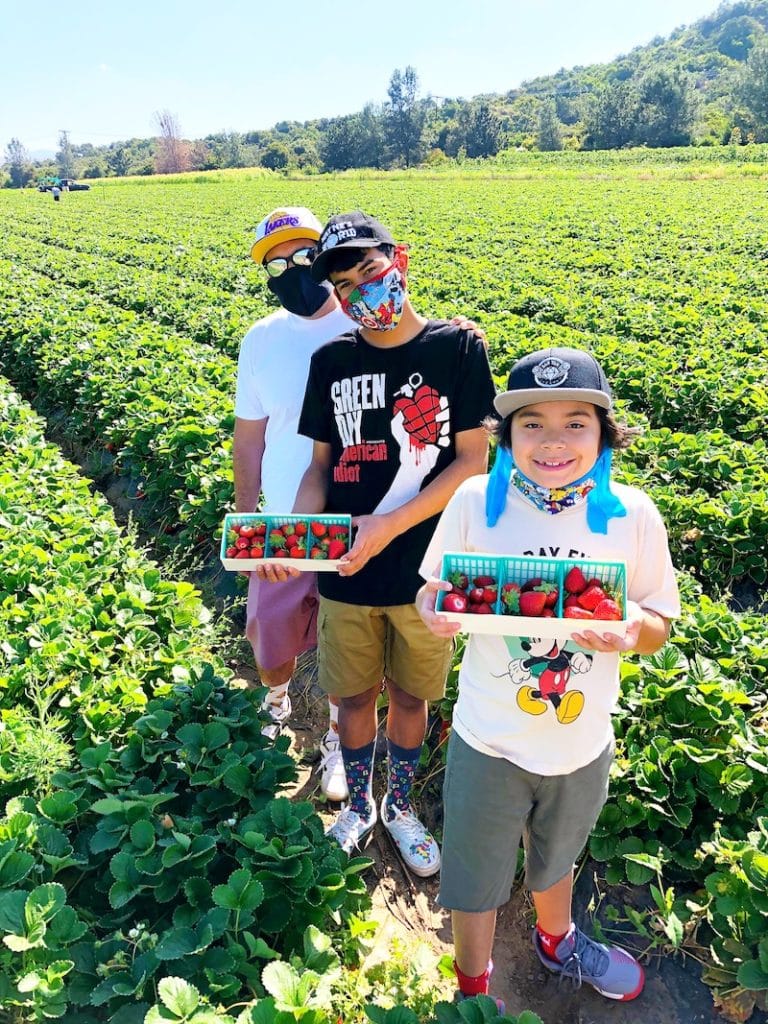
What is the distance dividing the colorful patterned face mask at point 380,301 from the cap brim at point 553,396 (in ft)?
2.45

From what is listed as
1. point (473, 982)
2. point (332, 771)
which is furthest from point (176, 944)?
point (332, 771)

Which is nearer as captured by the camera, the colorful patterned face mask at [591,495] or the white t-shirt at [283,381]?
the colorful patterned face mask at [591,495]

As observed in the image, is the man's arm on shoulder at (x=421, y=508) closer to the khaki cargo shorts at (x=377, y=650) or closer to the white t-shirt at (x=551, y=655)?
the khaki cargo shorts at (x=377, y=650)

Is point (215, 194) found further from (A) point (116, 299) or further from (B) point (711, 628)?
(B) point (711, 628)

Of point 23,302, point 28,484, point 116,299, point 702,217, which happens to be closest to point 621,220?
point 702,217

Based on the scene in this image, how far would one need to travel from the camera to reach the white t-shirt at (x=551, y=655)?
1943 millimetres

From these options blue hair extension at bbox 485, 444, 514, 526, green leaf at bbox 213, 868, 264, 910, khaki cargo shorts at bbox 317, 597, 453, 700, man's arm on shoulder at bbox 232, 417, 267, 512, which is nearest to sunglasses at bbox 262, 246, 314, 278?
man's arm on shoulder at bbox 232, 417, 267, 512

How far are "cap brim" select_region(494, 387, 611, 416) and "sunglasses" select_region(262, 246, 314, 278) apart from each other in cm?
158

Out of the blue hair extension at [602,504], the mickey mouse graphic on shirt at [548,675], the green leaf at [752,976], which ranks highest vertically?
the blue hair extension at [602,504]

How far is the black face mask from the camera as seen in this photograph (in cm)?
305

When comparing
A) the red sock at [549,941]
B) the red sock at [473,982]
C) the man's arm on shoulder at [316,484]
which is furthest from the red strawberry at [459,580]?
the red sock at [549,941]

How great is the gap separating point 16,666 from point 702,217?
24.8 meters

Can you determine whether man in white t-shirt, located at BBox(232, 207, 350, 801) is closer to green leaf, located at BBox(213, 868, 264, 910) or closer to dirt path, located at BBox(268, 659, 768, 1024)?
dirt path, located at BBox(268, 659, 768, 1024)

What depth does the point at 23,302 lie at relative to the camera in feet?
40.9
